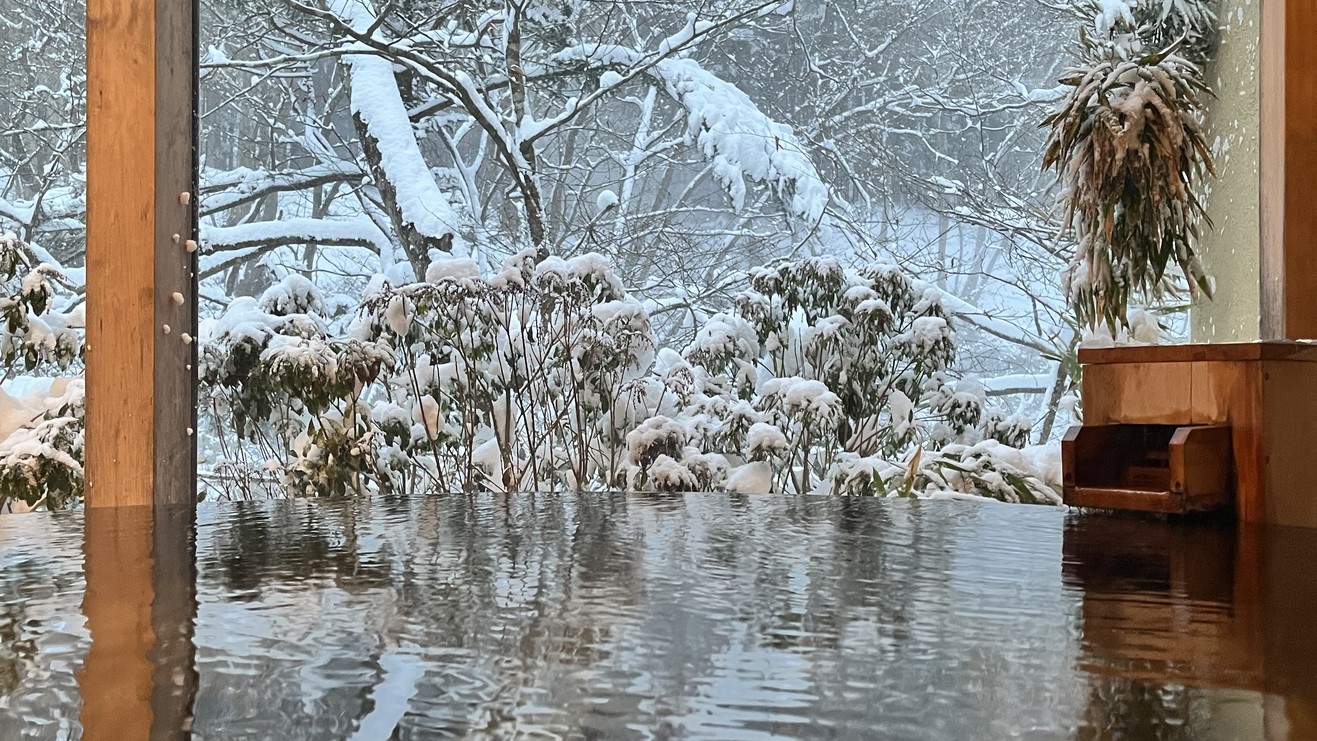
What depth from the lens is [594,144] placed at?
4.49 metres

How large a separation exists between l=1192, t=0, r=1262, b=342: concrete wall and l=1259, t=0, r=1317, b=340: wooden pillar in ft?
4.06

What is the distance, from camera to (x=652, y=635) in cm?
42

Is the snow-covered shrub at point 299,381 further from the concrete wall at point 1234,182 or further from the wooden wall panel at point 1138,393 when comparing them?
the concrete wall at point 1234,182

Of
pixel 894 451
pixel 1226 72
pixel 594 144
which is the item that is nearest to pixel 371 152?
pixel 594 144

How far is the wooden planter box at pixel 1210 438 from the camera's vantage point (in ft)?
3.38

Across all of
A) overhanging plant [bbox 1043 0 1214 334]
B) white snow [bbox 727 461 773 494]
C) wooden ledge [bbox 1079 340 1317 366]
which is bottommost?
white snow [bbox 727 461 773 494]

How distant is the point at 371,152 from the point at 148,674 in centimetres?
432

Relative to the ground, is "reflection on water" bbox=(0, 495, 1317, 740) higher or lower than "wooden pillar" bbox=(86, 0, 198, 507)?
lower

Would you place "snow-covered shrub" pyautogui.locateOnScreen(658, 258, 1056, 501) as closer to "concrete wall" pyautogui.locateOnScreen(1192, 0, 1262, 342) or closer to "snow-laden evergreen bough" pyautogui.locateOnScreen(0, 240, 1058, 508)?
"snow-laden evergreen bough" pyautogui.locateOnScreen(0, 240, 1058, 508)

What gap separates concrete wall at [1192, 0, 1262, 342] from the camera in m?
2.86

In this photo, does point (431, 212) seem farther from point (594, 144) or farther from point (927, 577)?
point (927, 577)

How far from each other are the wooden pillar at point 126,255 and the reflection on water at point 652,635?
3.51ft

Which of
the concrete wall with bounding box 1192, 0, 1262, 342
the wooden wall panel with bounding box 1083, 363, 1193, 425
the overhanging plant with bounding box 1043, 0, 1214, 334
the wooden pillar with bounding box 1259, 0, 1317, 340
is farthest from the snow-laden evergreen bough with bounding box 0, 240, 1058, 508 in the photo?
the wooden wall panel with bounding box 1083, 363, 1193, 425

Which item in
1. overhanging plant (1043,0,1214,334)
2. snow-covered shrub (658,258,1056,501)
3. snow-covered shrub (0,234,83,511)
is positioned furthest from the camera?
snow-covered shrub (658,258,1056,501)
